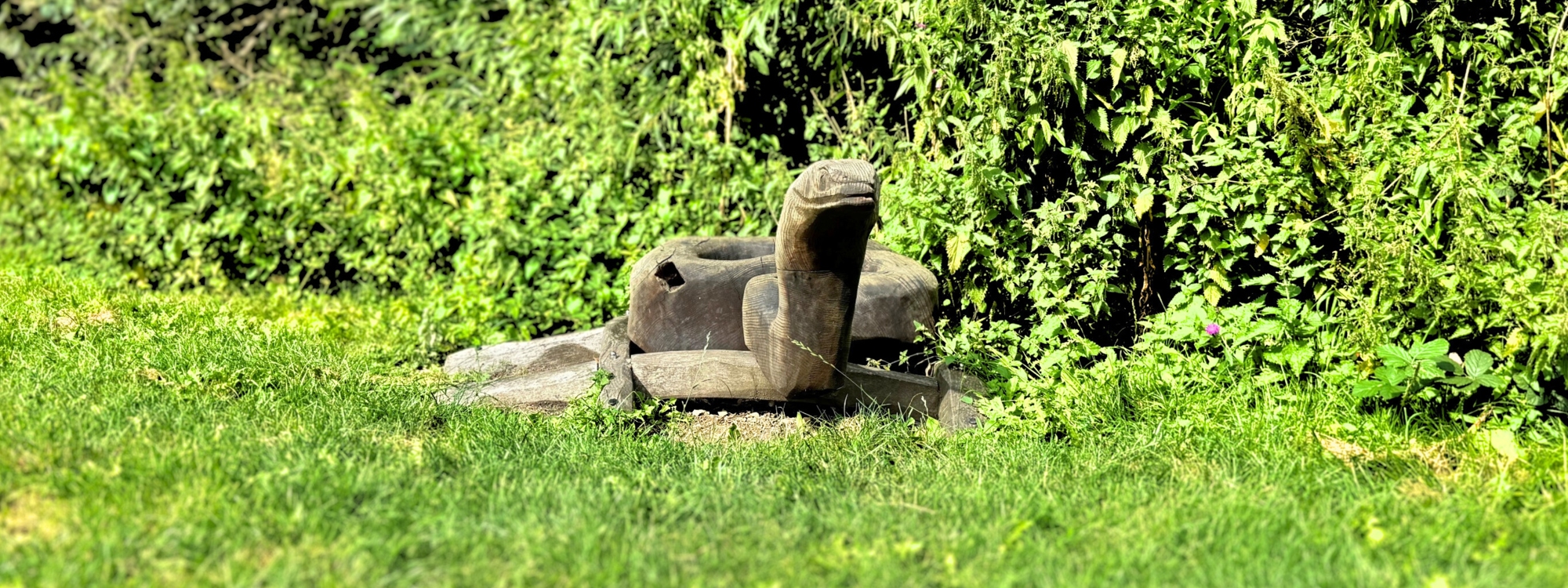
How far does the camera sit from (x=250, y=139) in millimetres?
6785

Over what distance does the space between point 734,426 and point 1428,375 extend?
1.99 m

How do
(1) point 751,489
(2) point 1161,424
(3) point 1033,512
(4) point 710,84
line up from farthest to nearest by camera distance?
1. (4) point 710,84
2. (2) point 1161,424
3. (1) point 751,489
4. (3) point 1033,512

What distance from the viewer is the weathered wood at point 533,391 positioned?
167 inches

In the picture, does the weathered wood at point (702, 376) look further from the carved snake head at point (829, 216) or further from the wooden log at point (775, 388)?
the carved snake head at point (829, 216)

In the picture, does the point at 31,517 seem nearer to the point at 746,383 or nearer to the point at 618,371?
the point at 618,371

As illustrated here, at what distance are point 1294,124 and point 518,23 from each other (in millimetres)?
4596

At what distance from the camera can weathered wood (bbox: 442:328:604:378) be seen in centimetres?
493

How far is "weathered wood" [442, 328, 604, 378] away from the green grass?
33.3 inches

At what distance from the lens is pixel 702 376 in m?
3.95

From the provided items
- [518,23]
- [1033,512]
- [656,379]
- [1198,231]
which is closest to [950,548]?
[1033,512]

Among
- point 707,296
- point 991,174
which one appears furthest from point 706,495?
point 991,174

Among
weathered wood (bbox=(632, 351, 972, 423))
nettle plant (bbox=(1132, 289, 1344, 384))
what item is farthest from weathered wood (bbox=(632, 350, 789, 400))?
nettle plant (bbox=(1132, 289, 1344, 384))

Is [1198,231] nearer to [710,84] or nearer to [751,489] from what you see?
[751,489]

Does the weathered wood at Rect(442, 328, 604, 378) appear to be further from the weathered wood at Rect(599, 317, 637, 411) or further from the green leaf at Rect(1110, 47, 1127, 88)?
the green leaf at Rect(1110, 47, 1127, 88)
